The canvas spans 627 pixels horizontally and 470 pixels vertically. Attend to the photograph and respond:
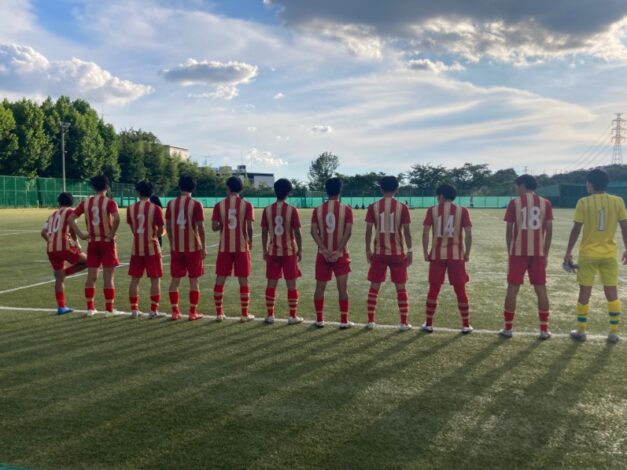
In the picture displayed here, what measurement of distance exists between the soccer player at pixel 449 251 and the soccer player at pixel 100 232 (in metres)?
4.66

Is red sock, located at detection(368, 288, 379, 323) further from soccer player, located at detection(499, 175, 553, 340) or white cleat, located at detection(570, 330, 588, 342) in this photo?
white cleat, located at detection(570, 330, 588, 342)

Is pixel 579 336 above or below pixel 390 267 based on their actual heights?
below

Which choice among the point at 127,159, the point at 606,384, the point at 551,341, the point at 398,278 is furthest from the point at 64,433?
the point at 127,159

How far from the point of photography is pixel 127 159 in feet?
243

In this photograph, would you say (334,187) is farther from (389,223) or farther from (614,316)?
(614,316)

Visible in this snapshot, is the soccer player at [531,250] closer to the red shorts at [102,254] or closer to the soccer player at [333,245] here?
the soccer player at [333,245]

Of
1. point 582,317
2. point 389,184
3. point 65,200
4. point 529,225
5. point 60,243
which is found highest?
point 389,184

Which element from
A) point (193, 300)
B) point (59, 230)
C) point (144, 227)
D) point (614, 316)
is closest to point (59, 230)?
point (59, 230)

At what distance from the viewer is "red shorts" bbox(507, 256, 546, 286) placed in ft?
20.5

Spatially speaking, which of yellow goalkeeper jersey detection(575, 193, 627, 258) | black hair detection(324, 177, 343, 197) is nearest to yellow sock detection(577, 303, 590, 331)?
yellow goalkeeper jersey detection(575, 193, 627, 258)

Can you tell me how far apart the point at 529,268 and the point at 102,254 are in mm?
6180

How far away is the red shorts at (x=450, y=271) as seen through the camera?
643cm

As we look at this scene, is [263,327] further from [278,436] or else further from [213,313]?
[278,436]

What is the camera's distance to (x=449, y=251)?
6484 millimetres
